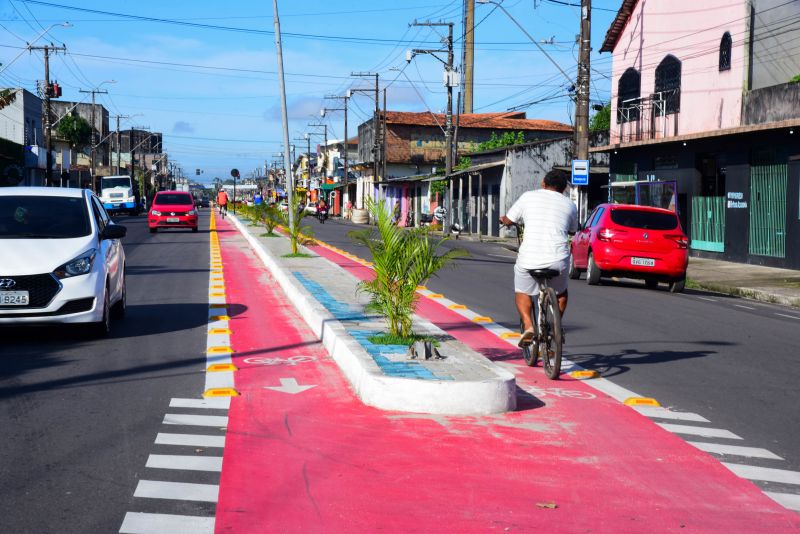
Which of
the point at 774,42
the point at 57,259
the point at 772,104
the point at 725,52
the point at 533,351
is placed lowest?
the point at 533,351

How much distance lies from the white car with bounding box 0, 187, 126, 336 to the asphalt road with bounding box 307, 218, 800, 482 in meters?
4.08

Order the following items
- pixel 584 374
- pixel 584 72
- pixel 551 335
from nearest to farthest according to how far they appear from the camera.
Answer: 1. pixel 551 335
2. pixel 584 374
3. pixel 584 72

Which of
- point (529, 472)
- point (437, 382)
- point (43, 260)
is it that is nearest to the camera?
point (529, 472)

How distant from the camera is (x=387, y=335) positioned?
930cm

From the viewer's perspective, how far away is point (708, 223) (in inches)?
1192

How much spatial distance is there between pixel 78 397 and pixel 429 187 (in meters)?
60.4

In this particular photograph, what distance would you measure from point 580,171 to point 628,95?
11.0m

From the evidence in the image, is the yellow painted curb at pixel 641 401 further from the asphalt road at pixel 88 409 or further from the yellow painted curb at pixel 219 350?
the yellow painted curb at pixel 219 350

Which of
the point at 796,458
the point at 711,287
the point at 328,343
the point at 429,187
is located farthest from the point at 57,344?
the point at 429,187

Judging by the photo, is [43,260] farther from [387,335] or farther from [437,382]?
[437,382]

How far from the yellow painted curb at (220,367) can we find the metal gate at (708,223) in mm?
22992

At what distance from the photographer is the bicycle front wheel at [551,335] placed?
8.44 meters

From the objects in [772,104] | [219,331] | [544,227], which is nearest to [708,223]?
[772,104]

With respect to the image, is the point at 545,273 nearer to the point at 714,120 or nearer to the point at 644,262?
the point at 644,262
